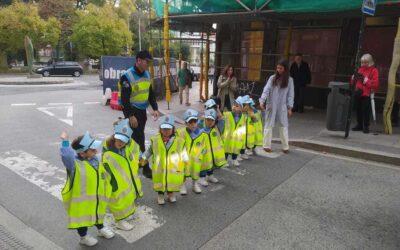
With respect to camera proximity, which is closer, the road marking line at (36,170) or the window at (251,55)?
the road marking line at (36,170)

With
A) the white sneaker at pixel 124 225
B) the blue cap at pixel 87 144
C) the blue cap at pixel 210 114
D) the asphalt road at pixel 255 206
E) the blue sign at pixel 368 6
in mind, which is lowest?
the asphalt road at pixel 255 206

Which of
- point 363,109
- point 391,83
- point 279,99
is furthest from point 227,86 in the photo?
point 391,83

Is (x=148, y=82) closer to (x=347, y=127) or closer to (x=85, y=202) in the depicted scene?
(x=85, y=202)

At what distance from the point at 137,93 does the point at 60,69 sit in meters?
29.3

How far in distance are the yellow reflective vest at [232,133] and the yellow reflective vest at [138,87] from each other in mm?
1409

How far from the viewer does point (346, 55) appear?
10383 mm

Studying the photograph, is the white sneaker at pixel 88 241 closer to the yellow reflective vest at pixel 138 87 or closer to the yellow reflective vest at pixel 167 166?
the yellow reflective vest at pixel 167 166

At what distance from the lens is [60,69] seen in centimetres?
3105

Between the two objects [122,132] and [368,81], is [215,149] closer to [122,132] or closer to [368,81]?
[122,132]

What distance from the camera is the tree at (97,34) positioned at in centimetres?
3625

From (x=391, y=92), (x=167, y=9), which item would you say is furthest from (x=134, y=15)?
(x=391, y=92)

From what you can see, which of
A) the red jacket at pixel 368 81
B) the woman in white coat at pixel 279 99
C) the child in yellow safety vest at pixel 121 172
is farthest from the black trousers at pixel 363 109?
the child in yellow safety vest at pixel 121 172

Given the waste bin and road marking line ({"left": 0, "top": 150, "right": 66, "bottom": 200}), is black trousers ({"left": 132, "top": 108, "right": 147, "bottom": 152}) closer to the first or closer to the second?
road marking line ({"left": 0, "top": 150, "right": 66, "bottom": 200})

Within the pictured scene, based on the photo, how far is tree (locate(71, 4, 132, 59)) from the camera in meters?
36.2
